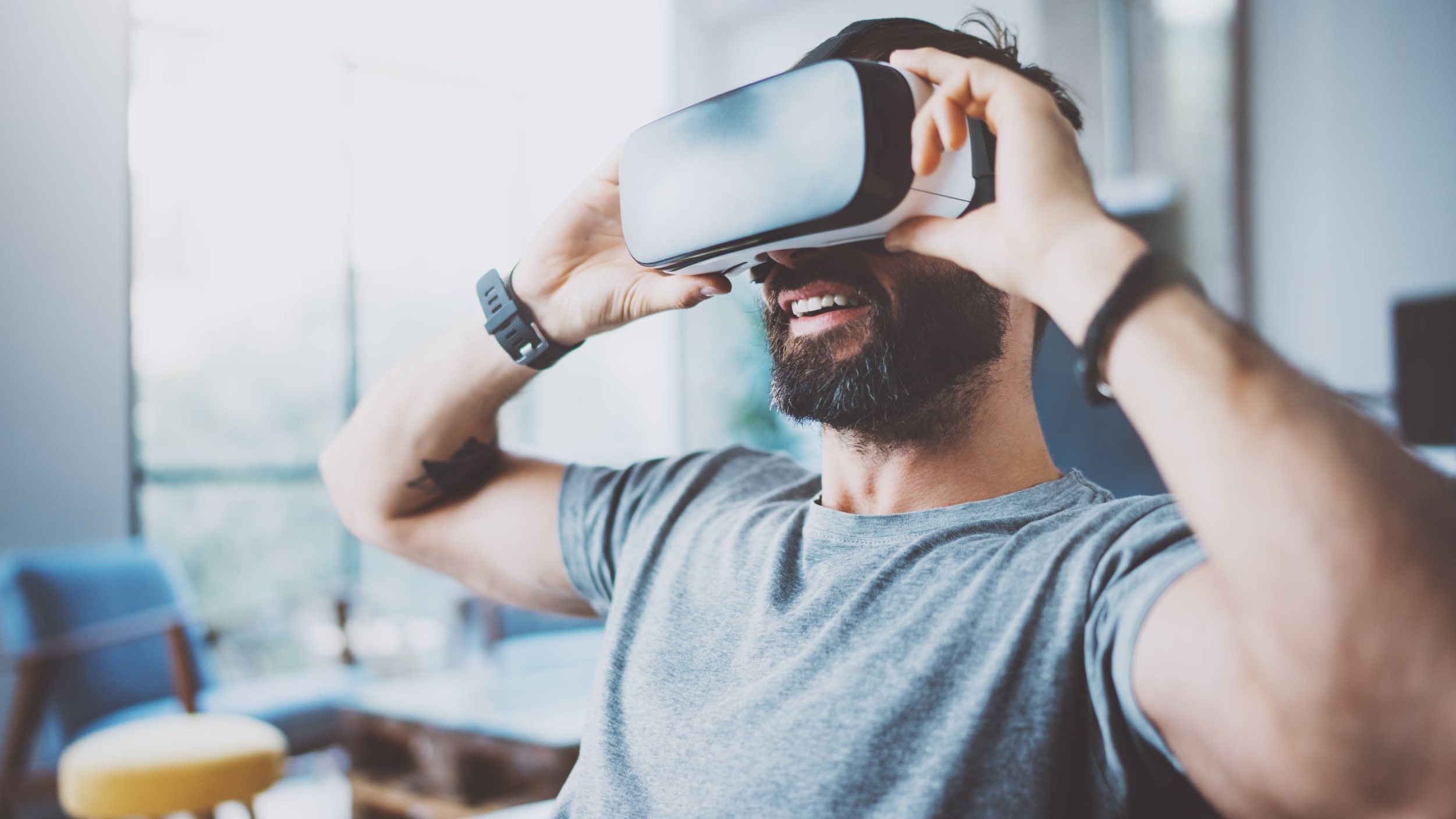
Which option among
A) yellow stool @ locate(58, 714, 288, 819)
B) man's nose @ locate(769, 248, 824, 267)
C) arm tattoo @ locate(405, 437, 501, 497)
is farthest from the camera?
yellow stool @ locate(58, 714, 288, 819)

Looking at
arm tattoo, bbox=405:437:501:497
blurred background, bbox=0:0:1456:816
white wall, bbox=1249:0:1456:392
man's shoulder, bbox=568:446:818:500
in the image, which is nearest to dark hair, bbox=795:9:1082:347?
man's shoulder, bbox=568:446:818:500

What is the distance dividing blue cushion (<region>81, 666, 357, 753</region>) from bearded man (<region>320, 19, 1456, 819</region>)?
2122 mm

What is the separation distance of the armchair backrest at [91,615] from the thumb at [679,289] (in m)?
2.61

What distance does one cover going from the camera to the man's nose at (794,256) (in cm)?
85

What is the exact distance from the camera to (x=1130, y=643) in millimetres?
630

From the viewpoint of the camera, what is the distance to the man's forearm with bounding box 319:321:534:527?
3.65ft

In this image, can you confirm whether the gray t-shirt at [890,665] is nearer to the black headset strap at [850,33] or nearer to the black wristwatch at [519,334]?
the black wristwatch at [519,334]

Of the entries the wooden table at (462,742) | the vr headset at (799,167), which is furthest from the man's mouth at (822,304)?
the wooden table at (462,742)

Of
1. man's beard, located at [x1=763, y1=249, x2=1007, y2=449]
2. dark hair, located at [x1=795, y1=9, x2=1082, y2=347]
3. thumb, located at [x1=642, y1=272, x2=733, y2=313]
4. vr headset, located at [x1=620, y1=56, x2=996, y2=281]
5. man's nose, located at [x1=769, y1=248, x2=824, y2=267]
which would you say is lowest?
man's beard, located at [x1=763, y1=249, x2=1007, y2=449]

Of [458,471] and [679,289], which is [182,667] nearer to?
[458,471]

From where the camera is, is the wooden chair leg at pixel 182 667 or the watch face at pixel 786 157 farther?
the wooden chair leg at pixel 182 667

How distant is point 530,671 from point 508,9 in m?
3.30

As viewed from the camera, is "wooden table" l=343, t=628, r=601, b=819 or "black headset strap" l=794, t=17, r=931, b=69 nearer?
"black headset strap" l=794, t=17, r=931, b=69

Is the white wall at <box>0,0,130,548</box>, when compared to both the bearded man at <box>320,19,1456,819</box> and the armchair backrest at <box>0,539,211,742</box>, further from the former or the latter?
the bearded man at <box>320,19,1456,819</box>
